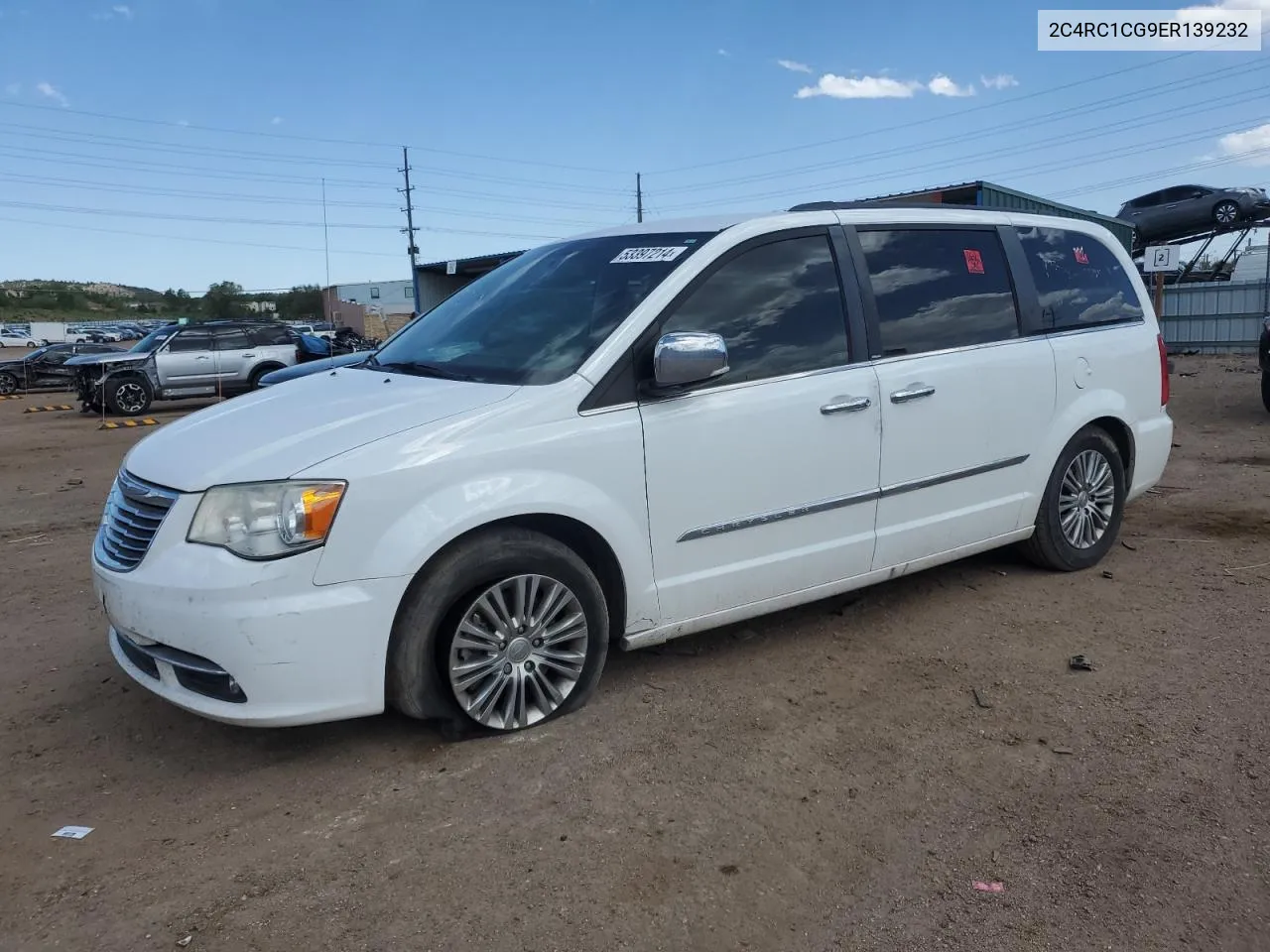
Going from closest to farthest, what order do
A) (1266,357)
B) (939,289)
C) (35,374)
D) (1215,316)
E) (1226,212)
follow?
1. (939,289)
2. (1266,357)
3. (1215,316)
4. (1226,212)
5. (35,374)

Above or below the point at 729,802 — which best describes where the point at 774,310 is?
above

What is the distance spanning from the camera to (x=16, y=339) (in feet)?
184

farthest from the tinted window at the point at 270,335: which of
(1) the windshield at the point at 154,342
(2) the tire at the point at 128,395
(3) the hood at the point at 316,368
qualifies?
(3) the hood at the point at 316,368

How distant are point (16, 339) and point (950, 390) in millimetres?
63813

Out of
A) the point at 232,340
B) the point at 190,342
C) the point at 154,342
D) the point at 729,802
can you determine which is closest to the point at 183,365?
the point at 190,342

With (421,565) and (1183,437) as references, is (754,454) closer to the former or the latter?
(421,565)

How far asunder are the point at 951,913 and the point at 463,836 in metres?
1.36

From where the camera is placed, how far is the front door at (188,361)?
739 inches

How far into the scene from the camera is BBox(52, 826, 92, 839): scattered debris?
Result: 9.72 feet

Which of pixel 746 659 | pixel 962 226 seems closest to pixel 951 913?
pixel 746 659

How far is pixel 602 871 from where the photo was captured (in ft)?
8.86

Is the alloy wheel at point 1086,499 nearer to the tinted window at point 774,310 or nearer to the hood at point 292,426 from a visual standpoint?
the tinted window at point 774,310

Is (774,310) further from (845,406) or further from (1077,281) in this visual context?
(1077,281)

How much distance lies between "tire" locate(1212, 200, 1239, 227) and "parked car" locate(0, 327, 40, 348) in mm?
56323
